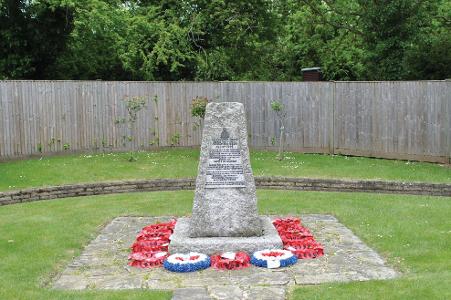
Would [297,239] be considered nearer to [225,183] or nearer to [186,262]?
[225,183]

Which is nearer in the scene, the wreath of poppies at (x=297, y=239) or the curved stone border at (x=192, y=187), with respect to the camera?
the wreath of poppies at (x=297, y=239)

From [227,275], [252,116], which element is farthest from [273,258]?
[252,116]

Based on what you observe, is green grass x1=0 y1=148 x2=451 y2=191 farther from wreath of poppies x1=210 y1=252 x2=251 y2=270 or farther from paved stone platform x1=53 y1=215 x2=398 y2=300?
wreath of poppies x1=210 y1=252 x2=251 y2=270

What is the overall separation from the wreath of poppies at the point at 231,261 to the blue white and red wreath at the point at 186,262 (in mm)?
108

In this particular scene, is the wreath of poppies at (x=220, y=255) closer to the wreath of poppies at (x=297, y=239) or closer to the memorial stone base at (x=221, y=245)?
the wreath of poppies at (x=297, y=239)

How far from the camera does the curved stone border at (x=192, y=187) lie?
12.1 meters

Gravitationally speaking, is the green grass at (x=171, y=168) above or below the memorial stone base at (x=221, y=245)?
above

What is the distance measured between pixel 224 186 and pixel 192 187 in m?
5.27

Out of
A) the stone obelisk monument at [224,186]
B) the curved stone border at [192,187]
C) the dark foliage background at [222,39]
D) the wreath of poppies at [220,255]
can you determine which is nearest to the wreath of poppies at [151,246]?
the wreath of poppies at [220,255]

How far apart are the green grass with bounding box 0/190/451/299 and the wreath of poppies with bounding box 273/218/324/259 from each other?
791 millimetres

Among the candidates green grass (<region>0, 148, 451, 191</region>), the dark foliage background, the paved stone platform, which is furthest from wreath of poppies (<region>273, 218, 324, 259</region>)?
the dark foliage background

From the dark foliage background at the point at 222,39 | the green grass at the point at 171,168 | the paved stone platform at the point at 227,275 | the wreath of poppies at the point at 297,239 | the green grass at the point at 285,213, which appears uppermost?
the dark foliage background at the point at 222,39

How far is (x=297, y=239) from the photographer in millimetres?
7980

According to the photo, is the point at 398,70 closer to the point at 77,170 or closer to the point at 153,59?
the point at 153,59
